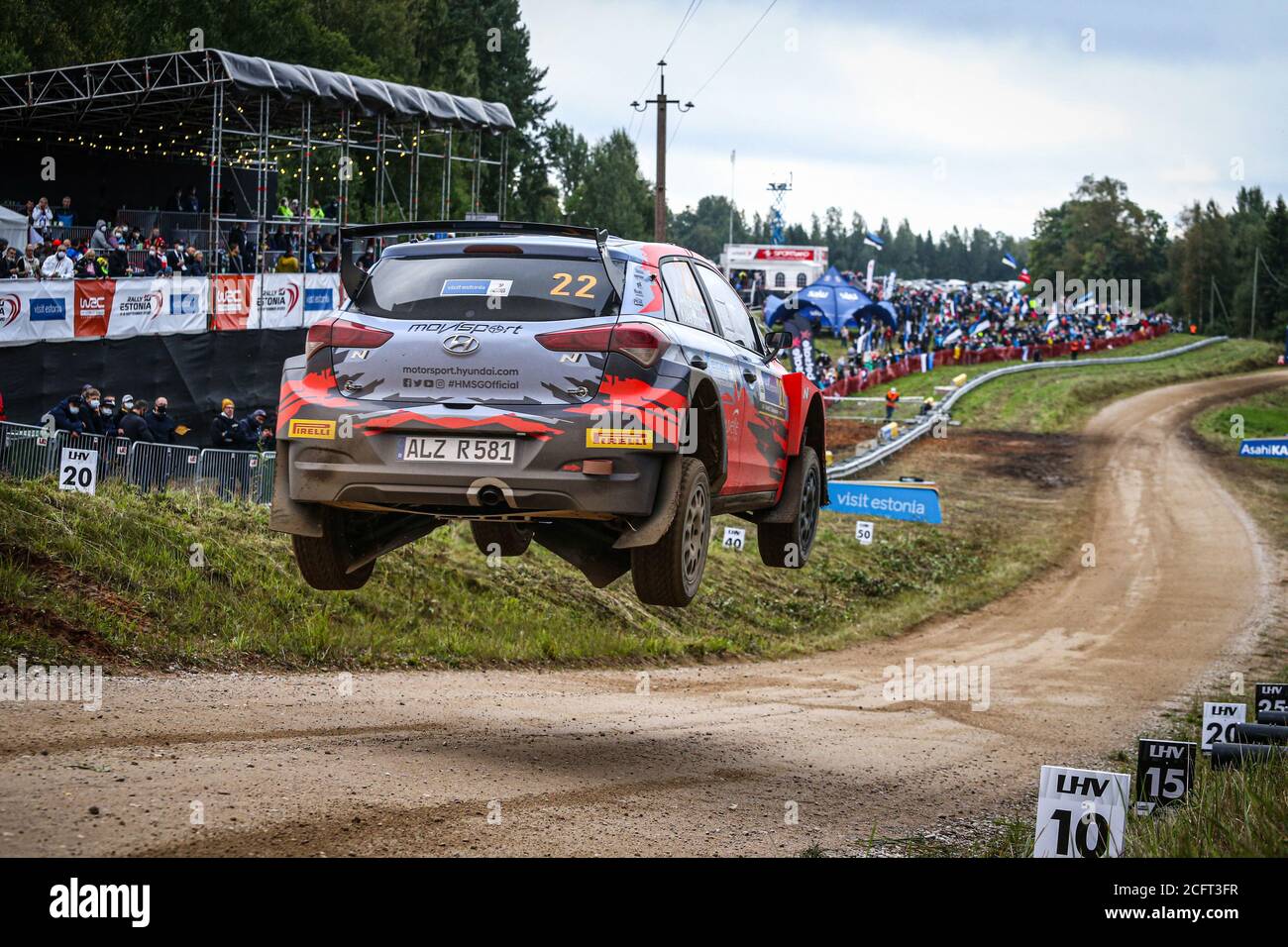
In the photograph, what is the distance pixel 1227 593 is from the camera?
2444cm

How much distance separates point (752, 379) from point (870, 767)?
4.54 m

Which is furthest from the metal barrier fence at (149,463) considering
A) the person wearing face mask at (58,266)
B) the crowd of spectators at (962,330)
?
the crowd of spectators at (962,330)

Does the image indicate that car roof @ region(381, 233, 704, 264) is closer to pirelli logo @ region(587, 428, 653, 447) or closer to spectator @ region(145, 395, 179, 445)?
pirelli logo @ region(587, 428, 653, 447)

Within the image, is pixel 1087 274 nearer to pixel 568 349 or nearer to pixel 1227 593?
pixel 1227 593

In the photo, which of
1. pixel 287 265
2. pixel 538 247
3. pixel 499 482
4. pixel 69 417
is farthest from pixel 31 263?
pixel 499 482

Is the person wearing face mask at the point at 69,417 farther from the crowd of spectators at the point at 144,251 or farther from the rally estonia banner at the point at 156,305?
the crowd of spectators at the point at 144,251

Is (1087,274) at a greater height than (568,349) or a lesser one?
greater

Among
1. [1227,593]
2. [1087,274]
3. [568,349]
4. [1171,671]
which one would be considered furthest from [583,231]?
[1087,274]

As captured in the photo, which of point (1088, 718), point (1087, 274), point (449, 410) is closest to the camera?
point (449, 410)

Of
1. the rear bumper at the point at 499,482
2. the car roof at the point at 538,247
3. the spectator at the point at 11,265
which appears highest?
the spectator at the point at 11,265

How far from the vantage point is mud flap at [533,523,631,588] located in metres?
7.07

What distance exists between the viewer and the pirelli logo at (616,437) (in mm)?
6406

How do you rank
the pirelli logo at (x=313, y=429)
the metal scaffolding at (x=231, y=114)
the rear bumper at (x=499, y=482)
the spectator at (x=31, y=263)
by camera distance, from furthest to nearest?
the metal scaffolding at (x=231, y=114), the spectator at (x=31, y=263), the pirelli logo at (x=313, y=429), the rear bumper at (x=499, y=482)

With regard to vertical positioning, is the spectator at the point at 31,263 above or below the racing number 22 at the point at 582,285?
above
